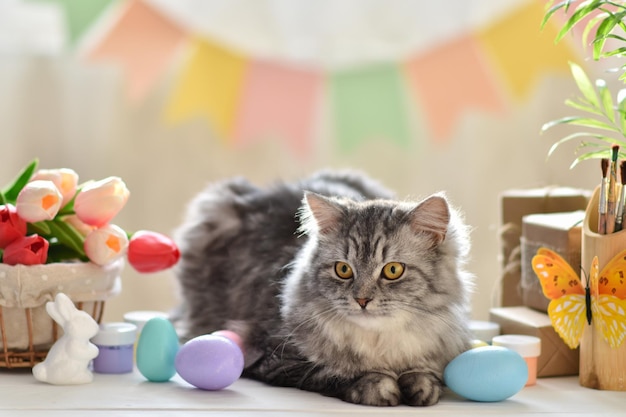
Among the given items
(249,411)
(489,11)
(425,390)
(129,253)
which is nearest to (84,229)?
(129,253)

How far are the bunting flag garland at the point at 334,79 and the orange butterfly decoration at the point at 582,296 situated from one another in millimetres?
1036

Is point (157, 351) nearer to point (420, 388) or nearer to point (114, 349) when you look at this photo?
point (114, 349)

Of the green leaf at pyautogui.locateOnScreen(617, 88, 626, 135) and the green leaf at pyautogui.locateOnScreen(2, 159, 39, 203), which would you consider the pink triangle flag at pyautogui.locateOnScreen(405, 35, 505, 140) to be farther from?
the green leaf at pyautogui.locateOnScreen(2, 159, 39, 203)

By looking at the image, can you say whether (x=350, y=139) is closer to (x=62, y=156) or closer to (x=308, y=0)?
(x=308, y=0)

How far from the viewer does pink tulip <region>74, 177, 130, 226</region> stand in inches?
66.4

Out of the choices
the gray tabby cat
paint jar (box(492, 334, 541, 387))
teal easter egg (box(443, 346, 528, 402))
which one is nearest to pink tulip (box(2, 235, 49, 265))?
the gray tabby cat

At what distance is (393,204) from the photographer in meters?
1.70

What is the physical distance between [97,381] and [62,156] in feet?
3.51

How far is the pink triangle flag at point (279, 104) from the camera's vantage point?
2.60 metres

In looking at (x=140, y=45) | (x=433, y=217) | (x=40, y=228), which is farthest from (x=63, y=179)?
(x=140, y=45)

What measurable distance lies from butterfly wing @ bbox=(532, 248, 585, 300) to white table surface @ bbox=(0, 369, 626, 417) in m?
0.20

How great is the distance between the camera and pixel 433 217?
5.26 ft

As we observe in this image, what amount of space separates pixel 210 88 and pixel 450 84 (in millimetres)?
753

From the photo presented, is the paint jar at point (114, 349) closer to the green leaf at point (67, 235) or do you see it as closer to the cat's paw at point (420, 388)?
the green leaf at point (67, 235)
